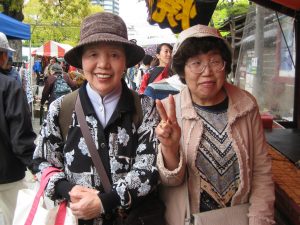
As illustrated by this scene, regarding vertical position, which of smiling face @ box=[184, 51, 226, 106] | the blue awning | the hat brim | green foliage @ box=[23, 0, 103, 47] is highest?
green foliage @ box=[23, 0, 103, 47]

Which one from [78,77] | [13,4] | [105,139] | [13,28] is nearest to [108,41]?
[105,139]

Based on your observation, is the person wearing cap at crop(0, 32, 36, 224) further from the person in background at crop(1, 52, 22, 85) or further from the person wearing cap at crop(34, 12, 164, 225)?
the person wearing cap at crop(34, 12, 164, 225)

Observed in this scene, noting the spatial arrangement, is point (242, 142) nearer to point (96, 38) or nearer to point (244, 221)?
Result: point (244, 221)

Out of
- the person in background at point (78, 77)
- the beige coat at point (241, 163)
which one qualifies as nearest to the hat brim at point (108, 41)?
the beige coat at point (241, 163)

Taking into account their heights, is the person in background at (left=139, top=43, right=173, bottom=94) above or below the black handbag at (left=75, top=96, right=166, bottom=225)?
above

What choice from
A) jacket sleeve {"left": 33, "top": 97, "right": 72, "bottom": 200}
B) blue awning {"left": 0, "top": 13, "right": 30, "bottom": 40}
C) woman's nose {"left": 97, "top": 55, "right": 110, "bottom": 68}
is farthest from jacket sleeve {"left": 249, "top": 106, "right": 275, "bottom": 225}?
blue awning {"left": 0, "top": 13, "right": 30, "bottom": 40}

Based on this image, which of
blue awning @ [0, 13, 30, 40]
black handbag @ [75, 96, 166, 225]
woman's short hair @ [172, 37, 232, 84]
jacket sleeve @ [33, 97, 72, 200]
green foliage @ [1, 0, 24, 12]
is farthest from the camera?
green foliage @ [1, 0, 24, 12]

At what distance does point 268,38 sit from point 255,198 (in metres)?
5.09

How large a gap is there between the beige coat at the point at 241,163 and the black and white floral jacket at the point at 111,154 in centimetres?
10

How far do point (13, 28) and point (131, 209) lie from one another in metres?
7.05

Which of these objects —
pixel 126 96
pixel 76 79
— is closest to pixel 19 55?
pixel 76 79

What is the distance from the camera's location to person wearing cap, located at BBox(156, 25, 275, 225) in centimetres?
190

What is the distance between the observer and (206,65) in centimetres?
199

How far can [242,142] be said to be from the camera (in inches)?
76.2
